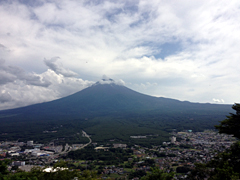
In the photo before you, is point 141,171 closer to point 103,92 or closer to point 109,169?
point 109,169

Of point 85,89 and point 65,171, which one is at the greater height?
point 85,89

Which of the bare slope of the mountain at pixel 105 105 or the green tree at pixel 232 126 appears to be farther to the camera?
the bare slope of the mountain at pixel 105 105

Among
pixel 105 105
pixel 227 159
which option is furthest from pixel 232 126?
pixel 105 105

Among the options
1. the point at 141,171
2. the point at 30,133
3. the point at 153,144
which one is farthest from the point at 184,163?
the point at 30,133

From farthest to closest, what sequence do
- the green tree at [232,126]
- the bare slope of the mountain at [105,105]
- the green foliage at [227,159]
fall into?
the bare slope of the mountain at [105,105] < the green tree at [232,126] < the green foliage at [227,159]

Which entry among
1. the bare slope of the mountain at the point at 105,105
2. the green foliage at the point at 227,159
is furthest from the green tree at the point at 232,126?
the bare slope of the mountain at the point at 105,105

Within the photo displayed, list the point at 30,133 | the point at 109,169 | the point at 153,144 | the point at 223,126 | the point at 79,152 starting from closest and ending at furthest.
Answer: the point at 223,126
the point at 109,169
the point at 79,152
the point at 153,144
the point at 30,133

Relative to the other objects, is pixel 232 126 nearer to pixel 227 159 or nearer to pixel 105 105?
pixel 227 159

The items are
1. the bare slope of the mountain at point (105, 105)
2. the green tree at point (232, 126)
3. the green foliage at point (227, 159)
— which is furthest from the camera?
the bare slope of the mountain at point (105, 105)

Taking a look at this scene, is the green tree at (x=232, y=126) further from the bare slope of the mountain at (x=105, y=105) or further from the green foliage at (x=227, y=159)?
the bare slope of the mountain at (x=105, y=105)
